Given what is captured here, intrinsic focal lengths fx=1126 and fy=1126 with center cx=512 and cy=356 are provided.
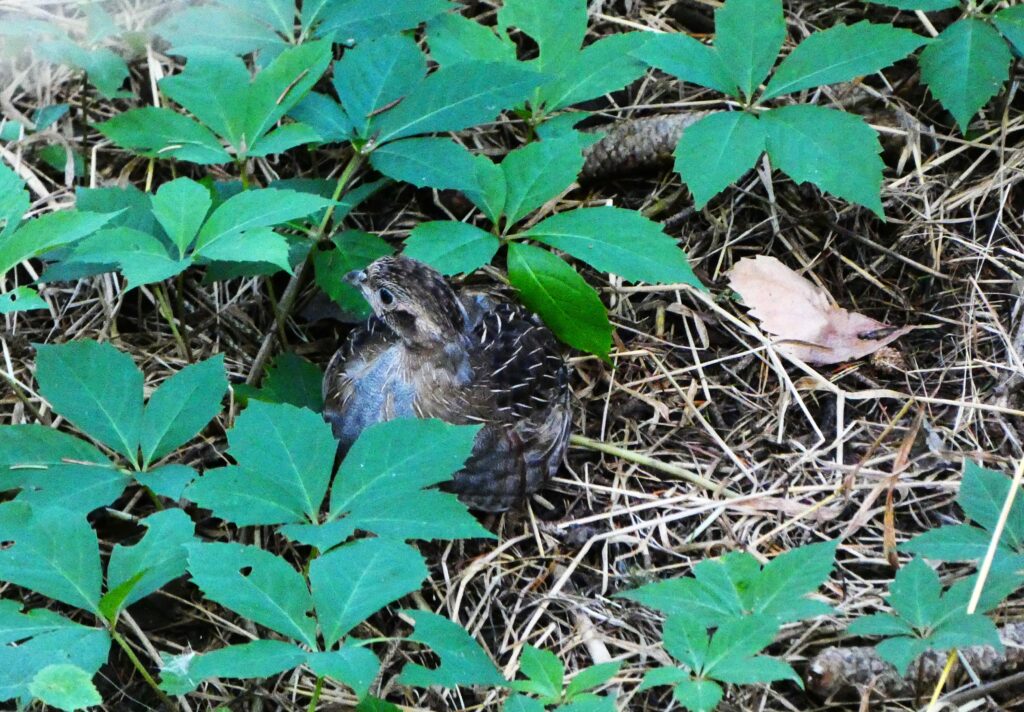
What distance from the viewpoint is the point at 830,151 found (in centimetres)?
340

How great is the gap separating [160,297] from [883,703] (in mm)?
2397

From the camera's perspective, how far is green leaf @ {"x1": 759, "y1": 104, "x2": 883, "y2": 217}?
11.0 ft

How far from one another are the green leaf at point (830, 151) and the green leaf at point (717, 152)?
7 centimetres

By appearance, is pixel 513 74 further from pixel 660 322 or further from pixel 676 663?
pixel 676 663

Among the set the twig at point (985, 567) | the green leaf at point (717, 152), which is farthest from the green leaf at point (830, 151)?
the twig at point (985, 567)

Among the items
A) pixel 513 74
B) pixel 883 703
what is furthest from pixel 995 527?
pixel 513 74

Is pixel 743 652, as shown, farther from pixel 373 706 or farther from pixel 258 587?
pixel 258 587

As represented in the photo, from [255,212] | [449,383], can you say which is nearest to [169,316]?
[255,212]

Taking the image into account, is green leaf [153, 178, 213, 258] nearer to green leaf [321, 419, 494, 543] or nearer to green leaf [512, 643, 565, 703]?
green leaf [321, 419, 494, 543]

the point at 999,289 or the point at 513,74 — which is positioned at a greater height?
the point at 513,74

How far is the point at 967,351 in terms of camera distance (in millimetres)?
3666

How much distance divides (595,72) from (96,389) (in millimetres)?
1875

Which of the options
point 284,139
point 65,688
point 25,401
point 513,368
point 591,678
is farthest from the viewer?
point 513,368

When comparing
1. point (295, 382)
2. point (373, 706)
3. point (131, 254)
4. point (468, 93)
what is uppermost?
point (468, 93)
